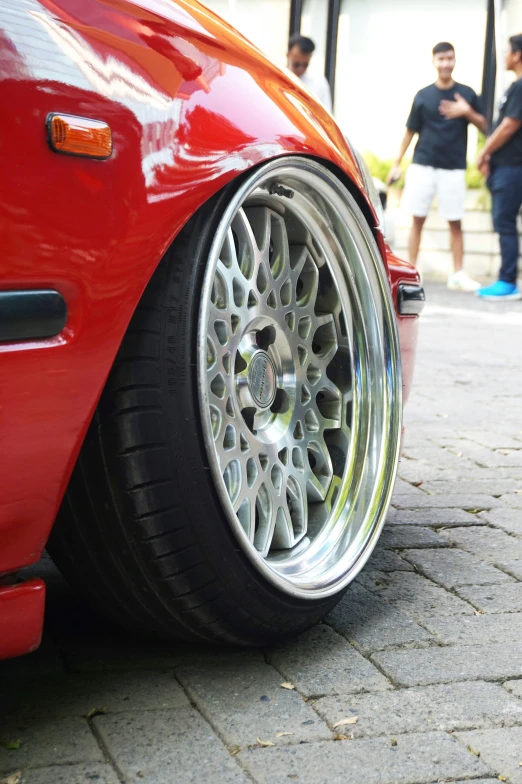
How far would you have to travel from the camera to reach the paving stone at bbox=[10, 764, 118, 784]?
5.63 feet

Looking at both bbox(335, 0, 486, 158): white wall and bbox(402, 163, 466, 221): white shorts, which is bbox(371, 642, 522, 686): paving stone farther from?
bbox(335, 0, 486, 158): white wall

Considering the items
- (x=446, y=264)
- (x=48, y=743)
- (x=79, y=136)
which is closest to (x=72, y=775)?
(x=48, y=743)

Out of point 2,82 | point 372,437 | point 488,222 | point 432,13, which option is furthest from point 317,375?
point 432,13

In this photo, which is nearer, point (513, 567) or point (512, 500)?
point (513, 567)

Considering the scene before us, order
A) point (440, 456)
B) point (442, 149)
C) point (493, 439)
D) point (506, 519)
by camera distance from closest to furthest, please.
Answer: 1. point (506, 519)
2. point (440, 456)
3. point (493, 439)
4. point (442, 149)

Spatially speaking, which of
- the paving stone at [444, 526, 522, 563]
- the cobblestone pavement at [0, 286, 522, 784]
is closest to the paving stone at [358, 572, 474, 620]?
the cobblestone pavement at [0, 286, 522, 784]

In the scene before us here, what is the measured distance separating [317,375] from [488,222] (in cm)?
1069

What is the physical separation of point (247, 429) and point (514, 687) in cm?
70

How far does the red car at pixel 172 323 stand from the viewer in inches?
65.4

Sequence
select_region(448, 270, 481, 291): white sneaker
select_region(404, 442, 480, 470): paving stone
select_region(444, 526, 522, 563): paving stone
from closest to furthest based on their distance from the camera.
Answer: select_region(444, 526, 522, 563): paving stone → select_region(404, 442, 480, 470): paving stone → select_region(448, 270, 481, 291): white sneaker

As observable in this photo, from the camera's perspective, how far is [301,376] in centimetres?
253

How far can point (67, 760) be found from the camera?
1.78 metres

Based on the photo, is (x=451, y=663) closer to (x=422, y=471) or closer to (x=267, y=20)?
(x=422, y=471)

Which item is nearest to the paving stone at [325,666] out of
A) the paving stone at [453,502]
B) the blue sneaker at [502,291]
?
the paving stone at [453,502]
